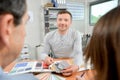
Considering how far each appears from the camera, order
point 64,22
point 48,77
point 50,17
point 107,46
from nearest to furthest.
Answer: point 107,46 < point 48,77 < point 64,22 < point 50,17

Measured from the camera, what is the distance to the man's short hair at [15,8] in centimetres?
47

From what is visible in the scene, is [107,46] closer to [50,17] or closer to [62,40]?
[62,40]

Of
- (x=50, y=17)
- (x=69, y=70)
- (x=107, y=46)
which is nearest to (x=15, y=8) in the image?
(x=107, y=46)

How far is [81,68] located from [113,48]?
1098mm

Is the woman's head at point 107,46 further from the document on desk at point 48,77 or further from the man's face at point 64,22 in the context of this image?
the man's face at point 64,22

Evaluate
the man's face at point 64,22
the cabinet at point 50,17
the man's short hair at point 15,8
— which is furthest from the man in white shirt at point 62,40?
the man's short hair at point 15,8

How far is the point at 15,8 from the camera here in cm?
49

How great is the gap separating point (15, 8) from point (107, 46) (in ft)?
1.24

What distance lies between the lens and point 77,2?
14.9ft

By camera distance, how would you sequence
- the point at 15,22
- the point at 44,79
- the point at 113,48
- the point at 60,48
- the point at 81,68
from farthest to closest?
the point at 60,48 → the point at 81,68 → the point at 44,79 → the point at 113,48 → the point at 15,22

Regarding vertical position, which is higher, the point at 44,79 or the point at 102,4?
the point at 102,4

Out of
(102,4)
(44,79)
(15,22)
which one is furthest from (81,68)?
(102,4)

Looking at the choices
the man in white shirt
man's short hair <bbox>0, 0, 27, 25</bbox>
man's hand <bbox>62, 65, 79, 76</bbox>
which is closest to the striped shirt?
the man in white shirt

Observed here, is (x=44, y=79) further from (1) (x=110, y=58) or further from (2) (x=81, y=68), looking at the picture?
(1) (x=110, y=58)
